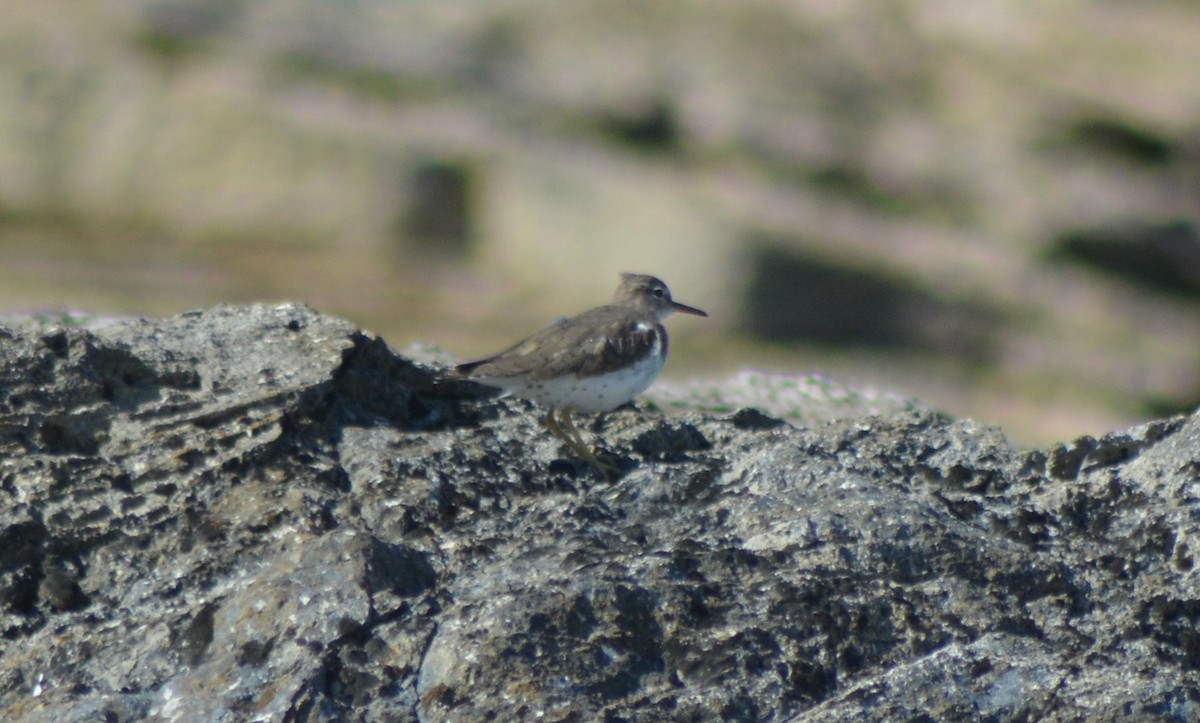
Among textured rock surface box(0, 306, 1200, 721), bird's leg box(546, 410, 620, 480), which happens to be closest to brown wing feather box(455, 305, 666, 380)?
bird's leg box(546, 410, 620, 480)

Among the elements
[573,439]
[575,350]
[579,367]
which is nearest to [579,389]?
[579,367]

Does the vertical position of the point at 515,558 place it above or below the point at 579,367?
below

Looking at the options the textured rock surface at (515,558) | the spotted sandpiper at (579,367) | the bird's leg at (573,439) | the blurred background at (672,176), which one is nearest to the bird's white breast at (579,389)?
the spotted sandpiper at (579,367)

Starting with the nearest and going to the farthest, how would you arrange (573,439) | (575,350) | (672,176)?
1. (573,439)
2. (575,350)
3. (672,176)

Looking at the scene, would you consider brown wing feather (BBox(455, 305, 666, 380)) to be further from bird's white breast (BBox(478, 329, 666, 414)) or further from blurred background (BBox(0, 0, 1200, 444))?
blurred background (BBox(0, 0, 1200, 444))

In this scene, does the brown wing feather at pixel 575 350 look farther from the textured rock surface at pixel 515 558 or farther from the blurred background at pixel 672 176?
the blurred background at pixel 672 176

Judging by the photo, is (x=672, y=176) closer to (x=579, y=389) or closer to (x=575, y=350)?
(x=575, y=350)

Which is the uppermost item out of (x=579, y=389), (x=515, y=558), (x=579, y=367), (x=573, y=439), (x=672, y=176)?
(x=672, y=176)
